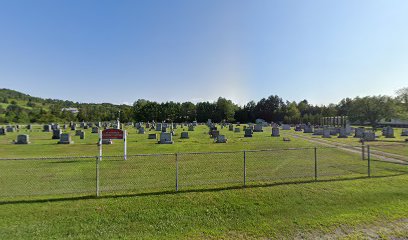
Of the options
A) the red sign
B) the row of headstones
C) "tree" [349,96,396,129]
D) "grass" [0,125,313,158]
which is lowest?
"grass" [0,125,313,158]

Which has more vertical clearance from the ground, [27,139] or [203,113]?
[203,113]

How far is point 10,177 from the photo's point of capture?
10633 millimetres

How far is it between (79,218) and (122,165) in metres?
7.33

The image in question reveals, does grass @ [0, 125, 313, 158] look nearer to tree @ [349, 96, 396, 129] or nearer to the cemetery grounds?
the cemetery grounds

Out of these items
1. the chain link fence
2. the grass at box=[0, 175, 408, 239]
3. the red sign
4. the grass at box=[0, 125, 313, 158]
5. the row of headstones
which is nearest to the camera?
the grass at box=[0, 175, 408, 239]

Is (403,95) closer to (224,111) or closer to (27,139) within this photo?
(224,111)

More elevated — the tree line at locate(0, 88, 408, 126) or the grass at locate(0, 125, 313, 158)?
the tree line at locate(0, 88, 408, 126)

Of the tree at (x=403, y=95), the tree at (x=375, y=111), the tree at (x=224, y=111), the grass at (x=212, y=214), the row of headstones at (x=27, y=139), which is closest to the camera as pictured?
the grass at (x=212, y=214)

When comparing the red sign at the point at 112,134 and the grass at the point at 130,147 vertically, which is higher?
the red sign at the point at 112,134

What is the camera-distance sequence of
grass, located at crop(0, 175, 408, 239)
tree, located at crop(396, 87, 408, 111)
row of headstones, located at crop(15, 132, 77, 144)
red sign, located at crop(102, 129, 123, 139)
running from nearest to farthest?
grass, located at crop(0, 175, 408, 239) → red sign, located at crop(102, 129, 123, 139) → row of headstones, located at crop(15, 132, 77, 144) → tree, located at crop(396, 87, 408, 111)

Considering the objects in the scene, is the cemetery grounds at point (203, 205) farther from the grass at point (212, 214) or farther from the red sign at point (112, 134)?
the red sign at point (112, 134)

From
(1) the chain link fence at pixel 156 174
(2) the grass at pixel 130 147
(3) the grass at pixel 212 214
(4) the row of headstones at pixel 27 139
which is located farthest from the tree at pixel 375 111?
(4) the row of headstones at pixel 27 139

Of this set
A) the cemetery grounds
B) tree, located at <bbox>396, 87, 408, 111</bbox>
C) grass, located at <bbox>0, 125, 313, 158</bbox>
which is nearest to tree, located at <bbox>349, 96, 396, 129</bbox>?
tree, located at <bbox>396, 87, 408, 111</bbox>

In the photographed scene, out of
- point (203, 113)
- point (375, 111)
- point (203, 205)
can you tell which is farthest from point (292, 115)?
point (203, 205)
